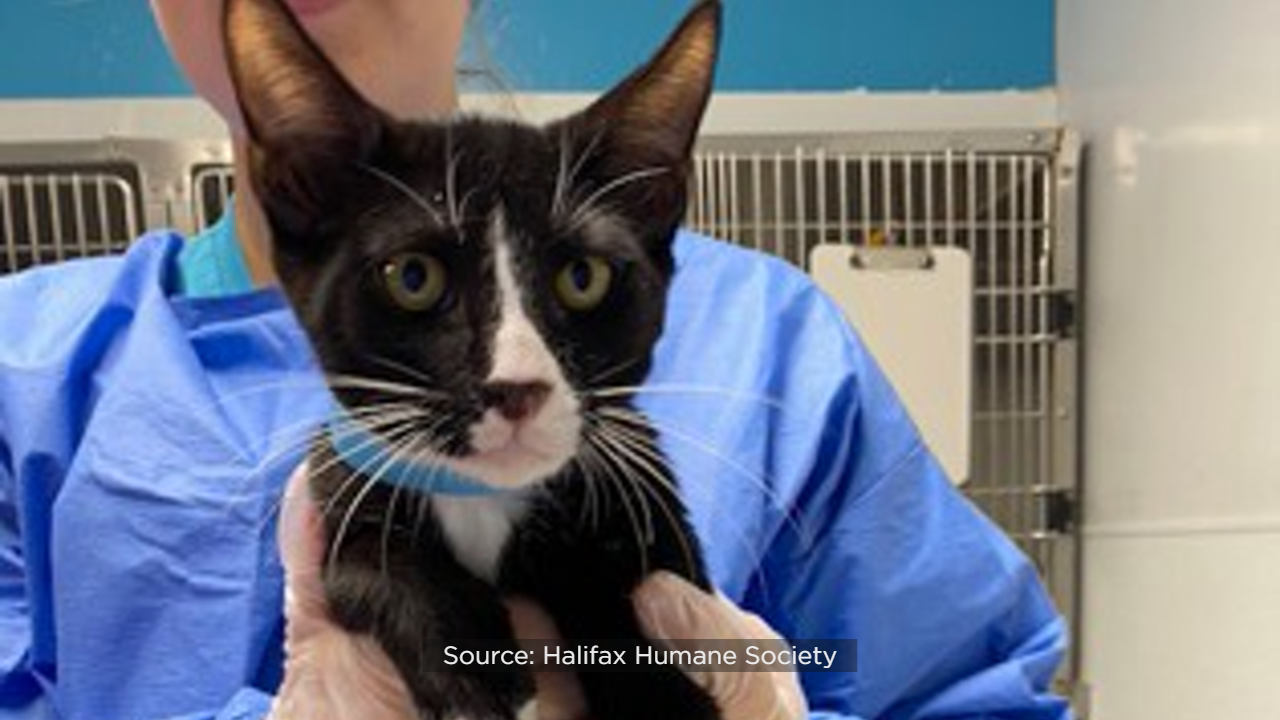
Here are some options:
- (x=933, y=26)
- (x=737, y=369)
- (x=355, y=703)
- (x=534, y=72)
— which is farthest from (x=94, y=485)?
(x=933, y=26)

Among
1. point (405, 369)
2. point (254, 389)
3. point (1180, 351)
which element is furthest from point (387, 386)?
point (1180, 351)

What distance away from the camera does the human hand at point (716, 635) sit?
0.56 m

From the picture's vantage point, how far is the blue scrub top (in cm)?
77

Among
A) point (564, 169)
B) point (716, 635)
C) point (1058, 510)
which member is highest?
point (564, 169)

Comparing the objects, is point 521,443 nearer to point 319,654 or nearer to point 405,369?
point 405,369

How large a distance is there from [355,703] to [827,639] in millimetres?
378

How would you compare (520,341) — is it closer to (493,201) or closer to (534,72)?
(493,201)

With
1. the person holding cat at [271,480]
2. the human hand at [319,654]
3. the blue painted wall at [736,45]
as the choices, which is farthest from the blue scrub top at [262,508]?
the blue painted wall at [736,45]

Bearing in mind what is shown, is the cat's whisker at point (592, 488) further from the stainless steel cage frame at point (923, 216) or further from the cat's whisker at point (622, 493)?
the stainless steel cage frame at point (923, 216)

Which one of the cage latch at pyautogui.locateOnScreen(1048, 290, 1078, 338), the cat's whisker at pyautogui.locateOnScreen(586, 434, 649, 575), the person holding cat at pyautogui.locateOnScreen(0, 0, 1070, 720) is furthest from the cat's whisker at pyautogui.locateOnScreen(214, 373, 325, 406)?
the cage latch at pyautogui.locateOnScreen(1048, 290, 1078, 338)

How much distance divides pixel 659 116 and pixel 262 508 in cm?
40

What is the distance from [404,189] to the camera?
0.48 m

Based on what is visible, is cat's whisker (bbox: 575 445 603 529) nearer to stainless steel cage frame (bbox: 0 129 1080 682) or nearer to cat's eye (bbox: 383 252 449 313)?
cat's eye (bbox: 383 252 449 313)

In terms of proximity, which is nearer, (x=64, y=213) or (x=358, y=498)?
(x=358, y=498)
